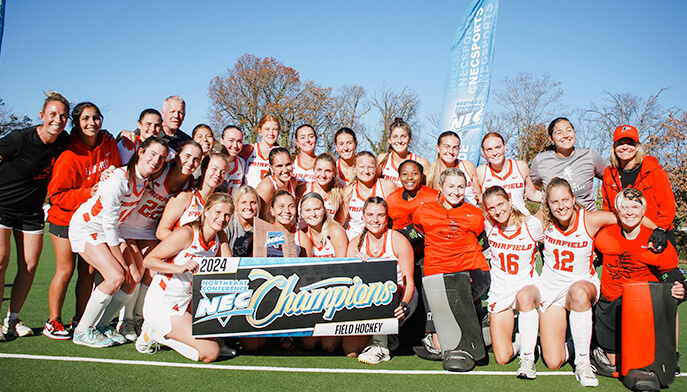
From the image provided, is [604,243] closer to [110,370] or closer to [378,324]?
[378,324]

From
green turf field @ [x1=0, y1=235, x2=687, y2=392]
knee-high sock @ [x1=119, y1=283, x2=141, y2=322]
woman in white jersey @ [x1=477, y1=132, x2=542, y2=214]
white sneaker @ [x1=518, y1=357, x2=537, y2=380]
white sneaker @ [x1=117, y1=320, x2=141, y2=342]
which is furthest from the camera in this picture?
woman in white jersey @ [x1=477, y1=132, x2=542, y2=214]

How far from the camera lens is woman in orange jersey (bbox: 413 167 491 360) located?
4.46 metres

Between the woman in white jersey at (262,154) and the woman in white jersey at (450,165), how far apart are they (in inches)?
85.3

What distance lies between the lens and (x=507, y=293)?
4.41m

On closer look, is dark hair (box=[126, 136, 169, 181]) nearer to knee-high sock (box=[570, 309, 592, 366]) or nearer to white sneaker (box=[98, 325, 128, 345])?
white sneaker (box=[98, 325, 128, 345])

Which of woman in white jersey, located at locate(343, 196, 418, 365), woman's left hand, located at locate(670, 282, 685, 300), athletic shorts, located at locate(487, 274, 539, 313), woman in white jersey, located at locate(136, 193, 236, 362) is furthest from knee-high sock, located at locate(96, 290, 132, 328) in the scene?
woman's left hand, located at locate(670, 282, 685, 300)

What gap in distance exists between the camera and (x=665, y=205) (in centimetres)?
425

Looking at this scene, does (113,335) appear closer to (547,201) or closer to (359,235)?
(359,235)

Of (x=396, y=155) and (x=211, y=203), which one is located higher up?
(x=396, y=155)

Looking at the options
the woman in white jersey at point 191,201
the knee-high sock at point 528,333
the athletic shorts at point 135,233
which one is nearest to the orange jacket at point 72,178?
the athletic shorts at point 135,233

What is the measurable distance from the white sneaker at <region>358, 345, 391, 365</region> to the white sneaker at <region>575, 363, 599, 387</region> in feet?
5.39

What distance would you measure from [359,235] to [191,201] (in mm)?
1817

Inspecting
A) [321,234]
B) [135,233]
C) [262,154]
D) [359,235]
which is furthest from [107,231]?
[359,235]

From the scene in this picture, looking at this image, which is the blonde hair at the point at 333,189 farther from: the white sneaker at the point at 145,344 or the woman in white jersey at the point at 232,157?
the white sneaker at the point at 145,344
